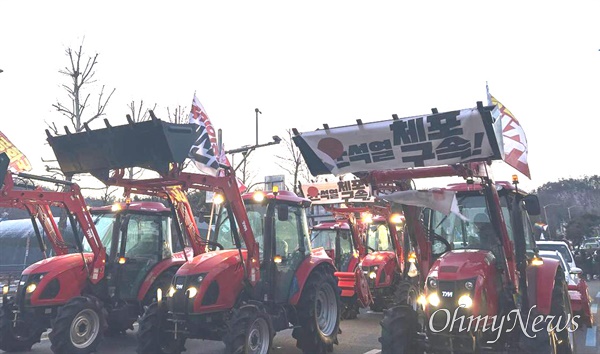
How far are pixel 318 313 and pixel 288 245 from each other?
1.38 metres

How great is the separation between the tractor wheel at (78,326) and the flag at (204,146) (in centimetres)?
279

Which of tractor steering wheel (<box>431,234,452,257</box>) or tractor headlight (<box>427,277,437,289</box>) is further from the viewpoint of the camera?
tractor steering wheel (<box>431,234,452,257</box>)

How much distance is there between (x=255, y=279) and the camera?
7.00 meters

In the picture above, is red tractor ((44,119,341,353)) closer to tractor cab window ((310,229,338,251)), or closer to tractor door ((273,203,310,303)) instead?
tractor door ((273,203,310,303))

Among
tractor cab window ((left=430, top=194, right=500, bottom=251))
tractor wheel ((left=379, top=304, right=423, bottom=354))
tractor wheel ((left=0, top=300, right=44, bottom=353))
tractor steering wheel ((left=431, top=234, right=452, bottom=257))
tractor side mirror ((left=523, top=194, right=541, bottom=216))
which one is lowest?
tractor wheel ((left=0, top=300, right=44, bottom=353))

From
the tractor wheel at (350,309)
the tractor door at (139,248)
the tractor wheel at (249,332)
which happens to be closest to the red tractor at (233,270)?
the tractor wheel at (249,332)

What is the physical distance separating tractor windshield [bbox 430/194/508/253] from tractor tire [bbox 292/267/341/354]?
2402 mm

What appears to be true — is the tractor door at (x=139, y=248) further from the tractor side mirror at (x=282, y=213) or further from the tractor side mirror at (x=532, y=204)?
the tractor side mirror at (x=532, y=204)

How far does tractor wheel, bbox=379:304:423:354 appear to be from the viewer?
550cm

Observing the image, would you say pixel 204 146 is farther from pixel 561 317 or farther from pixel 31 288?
pixel 561 317

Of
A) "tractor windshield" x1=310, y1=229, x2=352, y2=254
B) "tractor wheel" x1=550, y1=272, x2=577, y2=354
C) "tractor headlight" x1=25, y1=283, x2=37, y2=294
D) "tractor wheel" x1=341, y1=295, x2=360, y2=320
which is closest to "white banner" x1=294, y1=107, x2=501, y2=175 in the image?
"tractor wheel" x1=550, y1=272, x2=577, y2=354

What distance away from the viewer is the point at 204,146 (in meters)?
9.29

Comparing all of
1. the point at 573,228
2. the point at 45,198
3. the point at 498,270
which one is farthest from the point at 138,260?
the point at 573,228

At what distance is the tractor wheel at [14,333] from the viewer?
7.86 m
